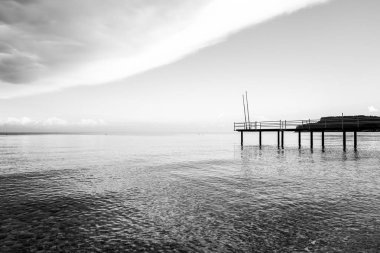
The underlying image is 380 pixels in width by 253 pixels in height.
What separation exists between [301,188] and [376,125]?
31.9 meters

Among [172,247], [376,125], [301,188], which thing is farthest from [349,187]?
[376,125]

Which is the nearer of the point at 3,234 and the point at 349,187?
the point at 3,234

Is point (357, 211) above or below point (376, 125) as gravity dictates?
below

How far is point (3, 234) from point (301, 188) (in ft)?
46.2

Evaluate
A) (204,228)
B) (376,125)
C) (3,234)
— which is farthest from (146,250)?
(376,125)

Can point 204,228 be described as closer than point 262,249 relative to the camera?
No

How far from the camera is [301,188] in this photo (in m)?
14.8

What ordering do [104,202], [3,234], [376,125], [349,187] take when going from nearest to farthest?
1. [3,234]
2. [104,202]
3. [349,187]
4. [376,125]

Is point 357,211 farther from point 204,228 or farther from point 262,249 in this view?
point 204,228

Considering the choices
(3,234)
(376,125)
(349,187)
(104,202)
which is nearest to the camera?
(3,234)

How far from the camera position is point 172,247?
7531mm

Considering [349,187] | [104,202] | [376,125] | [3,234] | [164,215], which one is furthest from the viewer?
[376,125]

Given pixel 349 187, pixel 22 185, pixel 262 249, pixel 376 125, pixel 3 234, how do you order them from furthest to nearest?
pixel 376 125, pixel 22 185, pixel 349 187, pixel 3 234, pixel 262 249

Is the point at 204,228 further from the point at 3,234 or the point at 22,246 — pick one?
the point at 3,234
